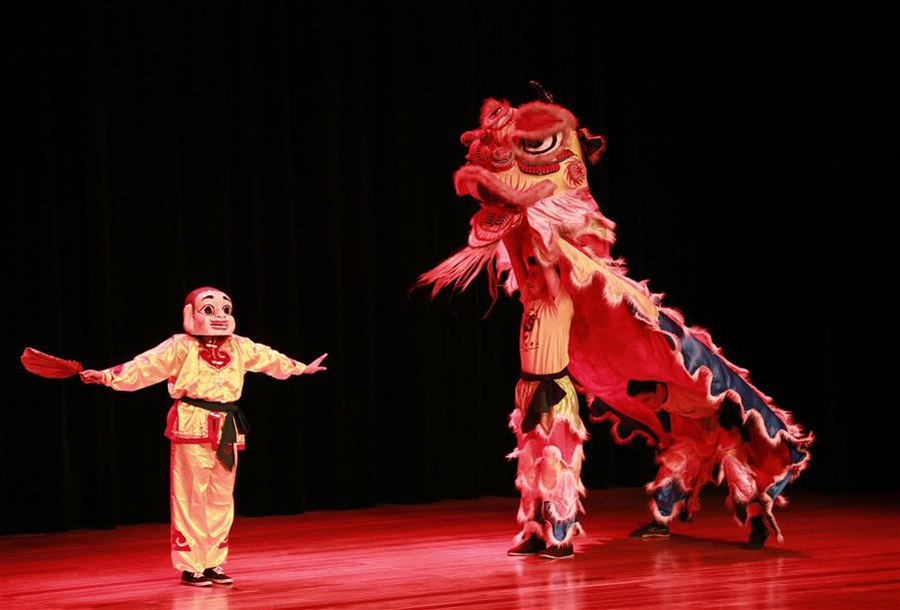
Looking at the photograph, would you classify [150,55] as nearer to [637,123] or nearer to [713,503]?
[637,123]

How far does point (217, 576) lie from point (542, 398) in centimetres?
141

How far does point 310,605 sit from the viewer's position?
3809 millimetres

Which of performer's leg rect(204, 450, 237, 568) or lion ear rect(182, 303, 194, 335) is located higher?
lion ear rect(182, 303, 194, 335)

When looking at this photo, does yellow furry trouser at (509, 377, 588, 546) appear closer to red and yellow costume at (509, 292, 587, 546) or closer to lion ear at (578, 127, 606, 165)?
red and yellow costume at (509, 292, 587, 546)

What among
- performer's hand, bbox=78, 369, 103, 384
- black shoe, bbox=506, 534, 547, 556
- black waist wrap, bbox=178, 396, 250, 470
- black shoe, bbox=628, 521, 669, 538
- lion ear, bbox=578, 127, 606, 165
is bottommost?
black shoe, bbox=628, 521, 669, 538

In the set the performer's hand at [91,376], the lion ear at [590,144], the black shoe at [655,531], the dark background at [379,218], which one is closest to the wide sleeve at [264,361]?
the performer's hand at [91,376]

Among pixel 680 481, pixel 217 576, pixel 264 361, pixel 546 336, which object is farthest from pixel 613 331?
pixel 217 576

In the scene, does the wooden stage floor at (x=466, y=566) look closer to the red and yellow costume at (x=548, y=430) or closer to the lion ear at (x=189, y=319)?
the red and yellow costume at (x=548, y=430)

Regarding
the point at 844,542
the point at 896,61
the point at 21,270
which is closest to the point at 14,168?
the point at 21,270

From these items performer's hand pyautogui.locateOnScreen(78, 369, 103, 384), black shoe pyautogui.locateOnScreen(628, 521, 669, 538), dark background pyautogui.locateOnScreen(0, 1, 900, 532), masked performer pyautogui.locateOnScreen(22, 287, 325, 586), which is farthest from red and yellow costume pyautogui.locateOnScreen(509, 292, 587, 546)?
dark background pyautogui.locateOnScreen(0, 1, 900, 532)

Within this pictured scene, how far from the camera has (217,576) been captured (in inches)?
167

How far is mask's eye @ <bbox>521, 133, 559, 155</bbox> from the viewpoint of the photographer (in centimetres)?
452

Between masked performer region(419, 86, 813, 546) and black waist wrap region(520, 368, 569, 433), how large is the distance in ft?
1.19

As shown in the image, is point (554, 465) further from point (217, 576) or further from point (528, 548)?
point (217, 576)
